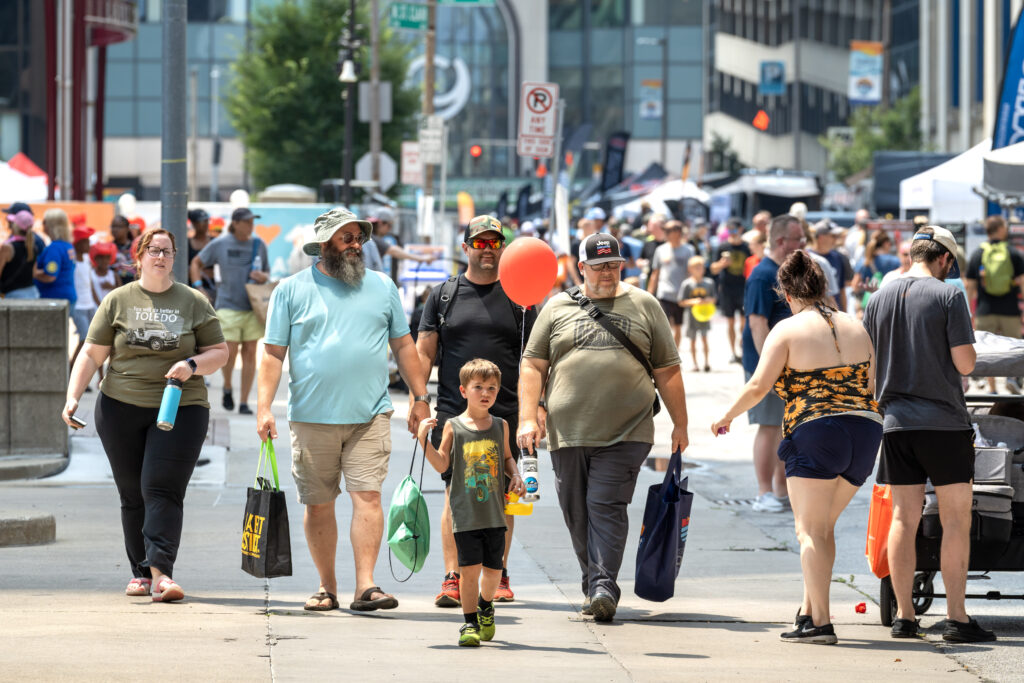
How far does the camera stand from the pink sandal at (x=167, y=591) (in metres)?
7.77

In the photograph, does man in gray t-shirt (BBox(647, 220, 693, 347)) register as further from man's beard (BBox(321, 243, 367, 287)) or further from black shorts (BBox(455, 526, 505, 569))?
black shorts (BBox(455, 526, 505, 569))

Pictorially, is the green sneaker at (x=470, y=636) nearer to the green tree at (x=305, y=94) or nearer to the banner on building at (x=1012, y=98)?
the banner on building at (x=1012, y=98)

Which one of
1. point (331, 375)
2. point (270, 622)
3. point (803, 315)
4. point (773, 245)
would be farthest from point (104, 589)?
point (773, 245)

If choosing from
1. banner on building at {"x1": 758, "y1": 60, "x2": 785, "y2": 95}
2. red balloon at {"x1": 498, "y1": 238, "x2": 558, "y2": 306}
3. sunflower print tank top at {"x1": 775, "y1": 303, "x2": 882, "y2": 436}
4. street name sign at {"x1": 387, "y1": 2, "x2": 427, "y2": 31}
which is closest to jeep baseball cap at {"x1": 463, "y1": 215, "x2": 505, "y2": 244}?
red balloon at {"x1": 498, "y1": 238, "x2": 558, "y2": 306}

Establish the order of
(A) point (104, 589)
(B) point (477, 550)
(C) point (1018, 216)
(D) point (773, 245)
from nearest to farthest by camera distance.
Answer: (B) point (477, 550) < (A) point (104, 589) < (D) point (773, 245) < (C) point (1018, 216)

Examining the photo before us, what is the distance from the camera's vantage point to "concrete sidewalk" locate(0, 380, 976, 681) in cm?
651

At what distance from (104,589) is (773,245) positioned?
5.05m

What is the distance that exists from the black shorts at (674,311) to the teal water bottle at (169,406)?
12764 mm

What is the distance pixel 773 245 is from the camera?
11.0m

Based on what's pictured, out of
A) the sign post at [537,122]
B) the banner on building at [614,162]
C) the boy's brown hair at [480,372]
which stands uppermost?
the banner on building at [614,162]

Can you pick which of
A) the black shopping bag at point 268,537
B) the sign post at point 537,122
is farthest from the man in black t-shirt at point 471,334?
the sign post at point 537,122

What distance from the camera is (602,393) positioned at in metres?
7.77

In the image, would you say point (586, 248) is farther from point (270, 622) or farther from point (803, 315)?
point (270, 622)

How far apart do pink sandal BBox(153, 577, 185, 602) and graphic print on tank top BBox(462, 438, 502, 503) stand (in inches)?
63.2
